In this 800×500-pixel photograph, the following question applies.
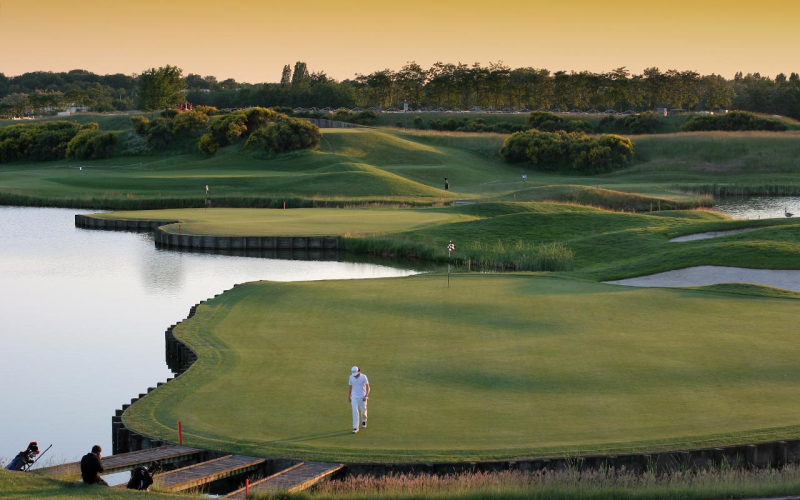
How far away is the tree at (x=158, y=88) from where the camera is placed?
474ft

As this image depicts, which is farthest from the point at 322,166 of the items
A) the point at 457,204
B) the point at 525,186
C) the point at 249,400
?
the point at 249,400

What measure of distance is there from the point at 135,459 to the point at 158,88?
435 feet

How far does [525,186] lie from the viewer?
286ft

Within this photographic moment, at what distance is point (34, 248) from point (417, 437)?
43133 mm

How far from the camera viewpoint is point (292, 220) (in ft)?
215

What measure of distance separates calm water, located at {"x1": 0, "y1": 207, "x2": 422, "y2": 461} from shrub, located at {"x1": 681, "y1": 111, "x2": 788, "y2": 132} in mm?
91402

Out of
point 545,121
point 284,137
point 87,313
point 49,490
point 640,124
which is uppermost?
point 545,121

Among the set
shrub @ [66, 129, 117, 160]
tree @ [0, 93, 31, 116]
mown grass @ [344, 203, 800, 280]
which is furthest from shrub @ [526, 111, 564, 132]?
tree @ [0, 93, 31, 116]

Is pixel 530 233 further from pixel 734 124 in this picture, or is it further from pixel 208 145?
pixel 734 124

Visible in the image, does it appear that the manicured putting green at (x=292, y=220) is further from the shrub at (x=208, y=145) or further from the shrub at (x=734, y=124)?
the shrub at (x=734, y=124)

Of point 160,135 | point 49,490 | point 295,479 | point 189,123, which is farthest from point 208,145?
point 49,490

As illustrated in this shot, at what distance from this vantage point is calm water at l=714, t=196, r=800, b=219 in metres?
71.9

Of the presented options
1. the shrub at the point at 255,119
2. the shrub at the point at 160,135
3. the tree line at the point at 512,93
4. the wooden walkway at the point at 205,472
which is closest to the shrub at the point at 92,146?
the shrub at the point at 160,135

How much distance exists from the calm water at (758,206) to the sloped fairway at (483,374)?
4039 centimetres
